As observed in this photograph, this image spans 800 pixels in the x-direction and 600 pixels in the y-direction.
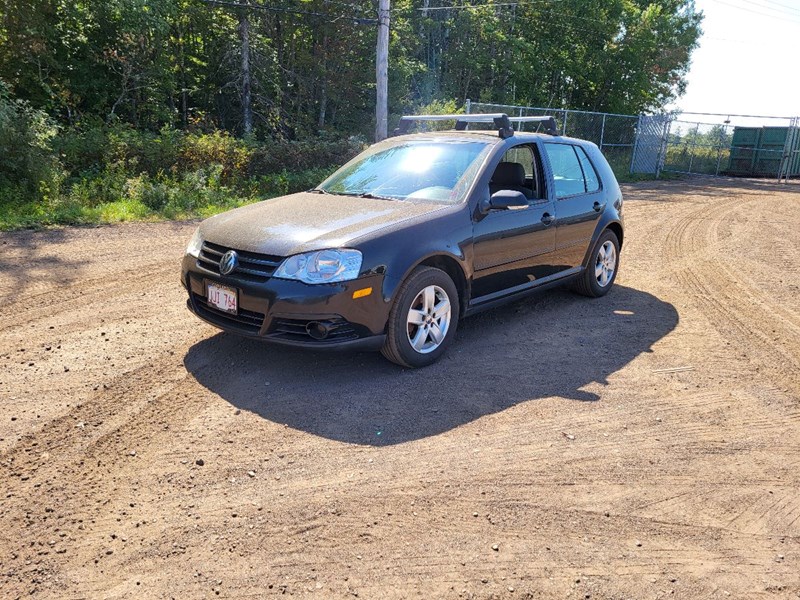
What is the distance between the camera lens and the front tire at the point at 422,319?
4.54m

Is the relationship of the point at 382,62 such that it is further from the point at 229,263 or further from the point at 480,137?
the point at 229,263

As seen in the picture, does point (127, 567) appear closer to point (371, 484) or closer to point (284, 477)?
point (284, 477)

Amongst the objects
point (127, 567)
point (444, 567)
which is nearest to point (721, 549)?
point (444, 567)

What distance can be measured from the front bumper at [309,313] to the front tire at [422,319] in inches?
4.7

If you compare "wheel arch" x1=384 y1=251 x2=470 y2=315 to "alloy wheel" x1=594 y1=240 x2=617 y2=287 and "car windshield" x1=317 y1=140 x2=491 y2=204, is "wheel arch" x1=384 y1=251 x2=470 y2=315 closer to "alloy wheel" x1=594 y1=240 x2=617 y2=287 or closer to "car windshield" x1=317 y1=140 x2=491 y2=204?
"car windshield" x1=317 y1=140 x2=491 y2=204

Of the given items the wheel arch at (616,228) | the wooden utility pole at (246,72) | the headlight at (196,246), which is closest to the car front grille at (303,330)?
the headlight at (196,246)

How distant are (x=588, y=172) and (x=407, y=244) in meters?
3.00

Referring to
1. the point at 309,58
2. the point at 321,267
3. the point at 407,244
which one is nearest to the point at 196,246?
the point at 321,267

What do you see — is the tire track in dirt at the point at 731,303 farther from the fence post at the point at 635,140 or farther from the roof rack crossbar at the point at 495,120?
the fence post at the point at 635,140

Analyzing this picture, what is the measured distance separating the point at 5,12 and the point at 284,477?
52.3 ft

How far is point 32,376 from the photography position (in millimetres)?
4410

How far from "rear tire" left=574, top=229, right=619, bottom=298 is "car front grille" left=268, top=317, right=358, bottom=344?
3363mm

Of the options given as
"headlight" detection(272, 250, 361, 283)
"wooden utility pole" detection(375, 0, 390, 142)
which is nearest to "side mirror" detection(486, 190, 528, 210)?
"headlight" detection(272, 250, 361, 283)

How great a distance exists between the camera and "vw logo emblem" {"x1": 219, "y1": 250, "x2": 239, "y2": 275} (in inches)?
175
